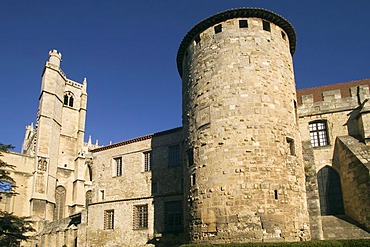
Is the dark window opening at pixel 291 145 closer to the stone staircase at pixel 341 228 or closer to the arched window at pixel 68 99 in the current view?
the stone staircase at pixel 341 228

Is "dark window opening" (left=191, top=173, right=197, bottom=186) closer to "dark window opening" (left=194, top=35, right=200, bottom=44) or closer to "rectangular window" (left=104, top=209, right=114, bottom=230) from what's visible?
"dark window opening" (left=194, top=35, right=200, bottom=44)

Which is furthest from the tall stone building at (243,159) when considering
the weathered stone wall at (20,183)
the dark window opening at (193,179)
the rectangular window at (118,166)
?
the weathered stone wall at (20,183)

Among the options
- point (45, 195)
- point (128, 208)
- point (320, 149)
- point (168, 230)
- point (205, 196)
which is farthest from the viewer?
point (45, 195)

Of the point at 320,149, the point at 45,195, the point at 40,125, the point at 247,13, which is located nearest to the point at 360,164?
the point at 320,149

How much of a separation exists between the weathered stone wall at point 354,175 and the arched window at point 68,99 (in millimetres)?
32576

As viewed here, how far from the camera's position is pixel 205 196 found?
13.8 meters

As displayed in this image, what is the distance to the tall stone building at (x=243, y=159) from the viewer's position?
13180mm

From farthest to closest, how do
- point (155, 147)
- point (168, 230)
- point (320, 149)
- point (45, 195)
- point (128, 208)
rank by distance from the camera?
point (45, 195)
point (155, 147)
point (128, 208)
point (168, 230)
point (320, 149)

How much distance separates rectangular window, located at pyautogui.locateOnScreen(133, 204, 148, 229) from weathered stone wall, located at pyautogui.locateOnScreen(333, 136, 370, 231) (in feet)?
36.2

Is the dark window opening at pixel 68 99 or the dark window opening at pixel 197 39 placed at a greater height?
the dark window opening at pixel 68 99

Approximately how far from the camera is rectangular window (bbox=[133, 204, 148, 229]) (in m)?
20.3

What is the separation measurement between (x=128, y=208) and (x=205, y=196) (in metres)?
8.77

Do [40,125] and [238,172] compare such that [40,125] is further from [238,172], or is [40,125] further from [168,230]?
[238,172]

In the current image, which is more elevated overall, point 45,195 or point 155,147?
point 155,147
